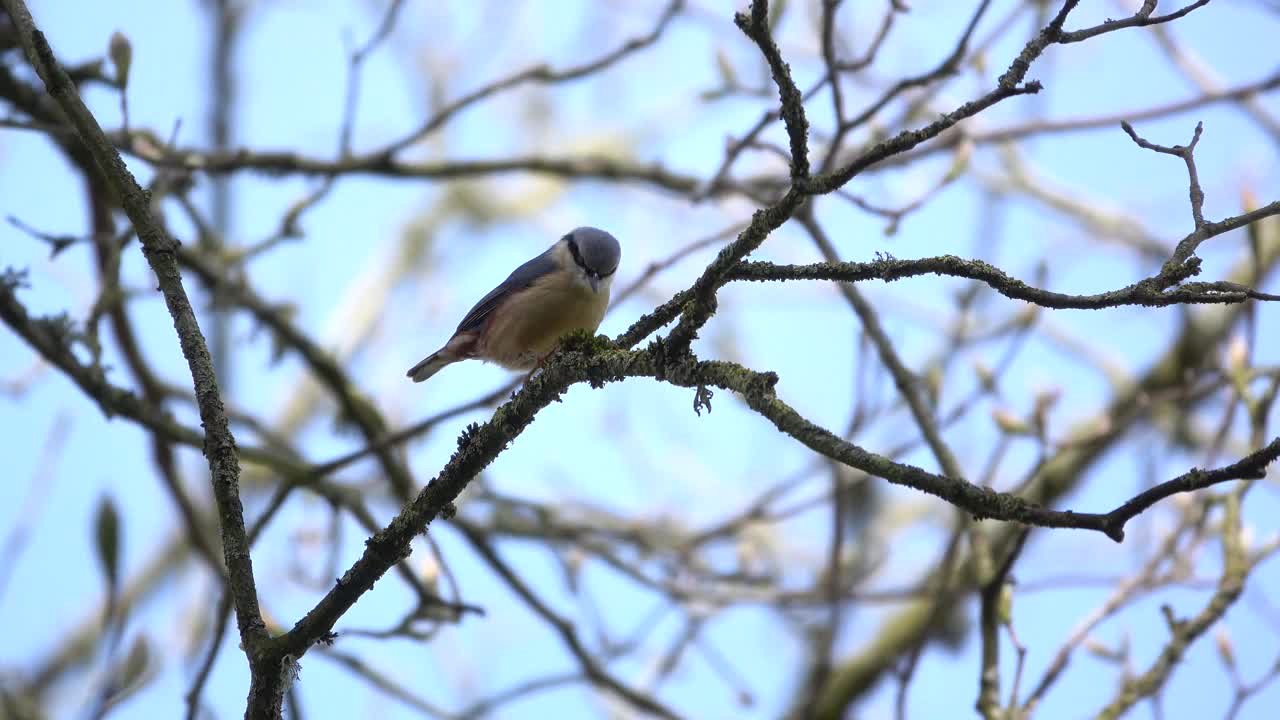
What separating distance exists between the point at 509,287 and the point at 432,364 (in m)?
0.63

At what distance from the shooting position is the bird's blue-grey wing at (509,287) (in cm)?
450

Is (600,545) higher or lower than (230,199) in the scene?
lower

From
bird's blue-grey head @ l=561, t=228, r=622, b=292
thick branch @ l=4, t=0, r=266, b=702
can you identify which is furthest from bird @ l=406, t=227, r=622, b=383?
thick branch @ l=4, t=0, r=266, b=702

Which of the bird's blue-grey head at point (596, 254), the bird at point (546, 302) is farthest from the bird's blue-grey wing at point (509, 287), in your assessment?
the bird's blue-grey head at point (596, 254)

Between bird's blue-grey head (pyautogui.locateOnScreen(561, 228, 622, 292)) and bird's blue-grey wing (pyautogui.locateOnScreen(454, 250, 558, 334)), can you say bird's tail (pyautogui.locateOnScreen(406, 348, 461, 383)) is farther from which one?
bird's blue-grey head (pyautogui.locateOnScreen(561, 228, 622, 292))

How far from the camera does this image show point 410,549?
252 cm

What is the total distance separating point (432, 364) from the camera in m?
5.00

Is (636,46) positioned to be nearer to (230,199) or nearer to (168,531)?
(230,199)

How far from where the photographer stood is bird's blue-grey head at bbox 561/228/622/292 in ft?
14.2

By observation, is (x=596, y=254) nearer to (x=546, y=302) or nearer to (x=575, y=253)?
(x=575, y=253)

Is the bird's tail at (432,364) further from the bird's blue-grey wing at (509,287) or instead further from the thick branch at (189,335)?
the thick branch at (189,335)

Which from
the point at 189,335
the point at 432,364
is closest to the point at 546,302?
the point at 432,364

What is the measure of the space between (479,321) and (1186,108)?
3.44 meters

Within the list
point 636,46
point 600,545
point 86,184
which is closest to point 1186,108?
point 636,46
